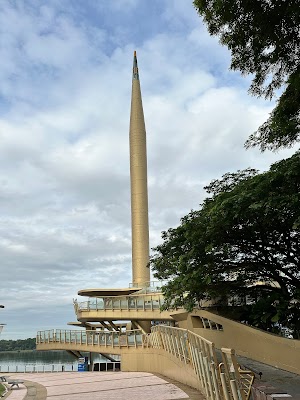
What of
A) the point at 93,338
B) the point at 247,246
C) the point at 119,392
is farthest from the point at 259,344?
the point at 93,338

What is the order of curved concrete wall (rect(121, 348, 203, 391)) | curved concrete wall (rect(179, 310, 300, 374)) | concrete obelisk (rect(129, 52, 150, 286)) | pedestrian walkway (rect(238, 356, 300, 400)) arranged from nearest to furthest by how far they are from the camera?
1. pedestrian walkway (rect(238, 356, 300, 400))
2. curved concrete wall (rect(121, 348, 203, 391))
3. curved concrete wall (rect(179, 310, 300, 374))
4. concrete obelisk (rect(129, 52, 150, 286))

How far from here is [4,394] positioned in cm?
1488

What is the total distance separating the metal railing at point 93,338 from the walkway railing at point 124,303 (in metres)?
2.97

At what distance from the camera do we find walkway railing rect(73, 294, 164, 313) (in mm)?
36781

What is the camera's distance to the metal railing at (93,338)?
2935 cm

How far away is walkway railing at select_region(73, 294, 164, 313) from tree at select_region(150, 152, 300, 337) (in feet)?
56.9

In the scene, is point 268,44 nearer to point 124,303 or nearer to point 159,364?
point 159,364

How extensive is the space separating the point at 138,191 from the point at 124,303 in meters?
26.4

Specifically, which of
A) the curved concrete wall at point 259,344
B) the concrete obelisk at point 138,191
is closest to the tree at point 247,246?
the curved concrete wall at point 259,344

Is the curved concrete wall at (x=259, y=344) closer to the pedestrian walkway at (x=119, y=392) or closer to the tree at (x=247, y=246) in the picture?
the tree at (x=247, y=246)

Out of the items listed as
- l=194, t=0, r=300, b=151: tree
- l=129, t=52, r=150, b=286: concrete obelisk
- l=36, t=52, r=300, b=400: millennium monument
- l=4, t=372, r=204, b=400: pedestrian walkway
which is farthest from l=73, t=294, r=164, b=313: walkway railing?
l=194, t=0, r=300, b=151: tree

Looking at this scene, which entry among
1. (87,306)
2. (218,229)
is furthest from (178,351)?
(87,306)

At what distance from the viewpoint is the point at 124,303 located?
38031 millimetres

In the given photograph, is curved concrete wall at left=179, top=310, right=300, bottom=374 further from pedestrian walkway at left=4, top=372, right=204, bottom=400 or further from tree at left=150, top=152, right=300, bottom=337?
pedestrian walkway at left=4, top=372, right=204, bottom=400
